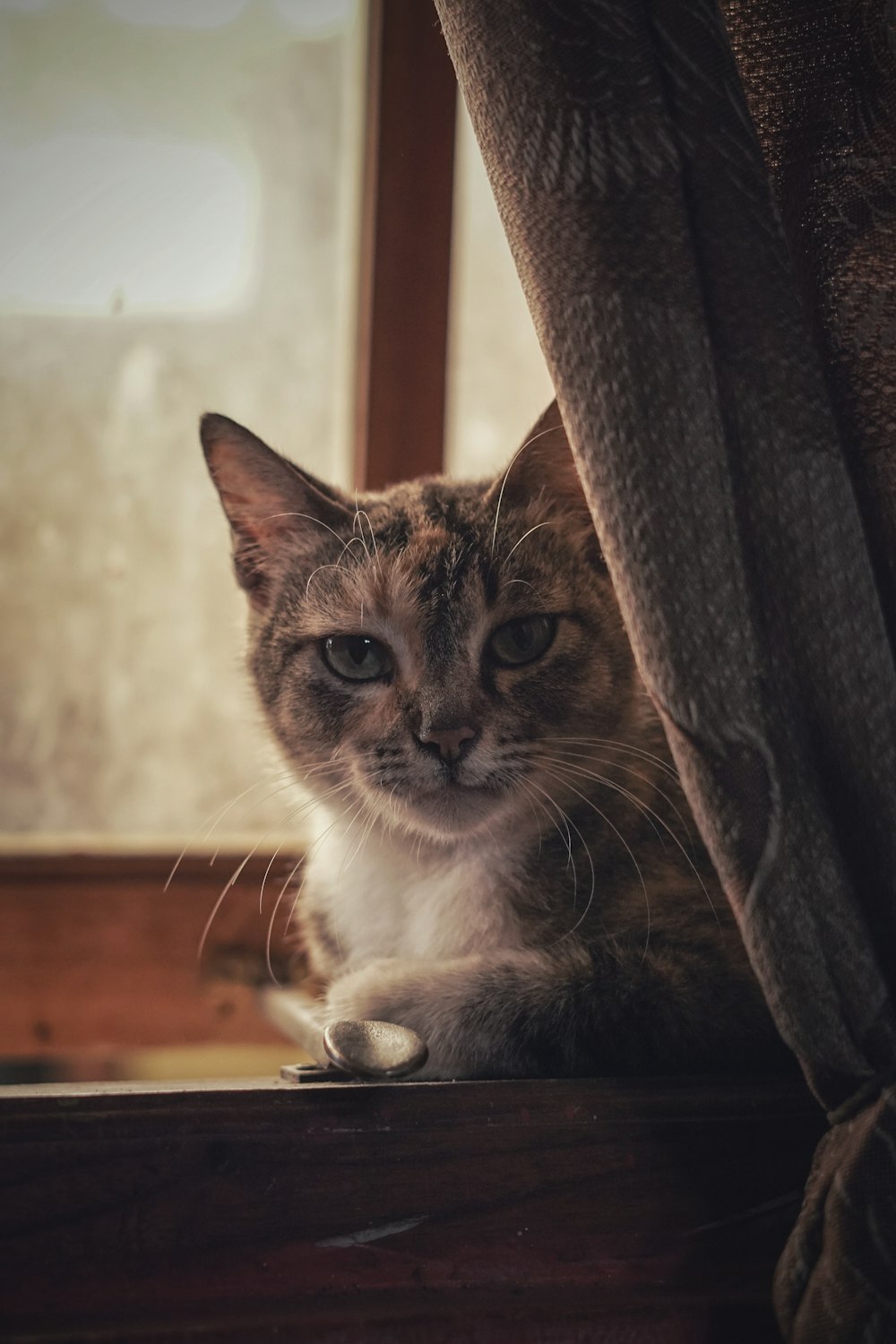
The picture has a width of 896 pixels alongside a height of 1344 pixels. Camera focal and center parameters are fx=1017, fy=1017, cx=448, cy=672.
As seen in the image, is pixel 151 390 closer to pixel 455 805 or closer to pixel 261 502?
pixel 261 502

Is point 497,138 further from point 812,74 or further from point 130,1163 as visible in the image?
point 130,1163

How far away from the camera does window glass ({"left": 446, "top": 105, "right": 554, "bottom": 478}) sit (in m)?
1.82

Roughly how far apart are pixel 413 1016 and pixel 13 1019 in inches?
44.4

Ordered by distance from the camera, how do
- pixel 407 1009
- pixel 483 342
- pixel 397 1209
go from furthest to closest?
pixel 483 342
pixel 407 1009
pixel 397 1209

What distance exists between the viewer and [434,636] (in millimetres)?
997

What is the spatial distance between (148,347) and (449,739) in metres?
1.09

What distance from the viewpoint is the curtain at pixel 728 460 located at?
67 centimetres

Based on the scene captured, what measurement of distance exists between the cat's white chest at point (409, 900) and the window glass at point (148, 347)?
525 millimetres

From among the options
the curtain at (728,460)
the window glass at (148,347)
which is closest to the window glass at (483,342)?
the window glass at (148,347)

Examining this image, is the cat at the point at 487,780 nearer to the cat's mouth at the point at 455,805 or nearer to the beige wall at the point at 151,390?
the cat's mouth at the point at 455,805

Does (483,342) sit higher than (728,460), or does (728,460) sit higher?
(483,342)

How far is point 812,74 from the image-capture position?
76 cm

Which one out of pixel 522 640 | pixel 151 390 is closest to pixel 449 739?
pixel 522 640

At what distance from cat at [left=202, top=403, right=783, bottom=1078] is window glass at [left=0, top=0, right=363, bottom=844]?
0.53 meters
